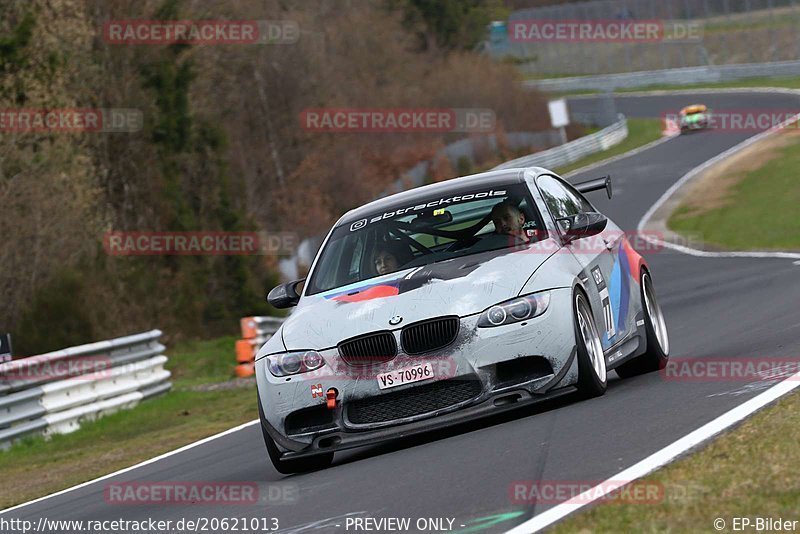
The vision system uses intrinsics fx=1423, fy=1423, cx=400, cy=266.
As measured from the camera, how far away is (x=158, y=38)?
3612 centimetres

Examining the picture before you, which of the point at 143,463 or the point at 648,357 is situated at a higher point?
the point at 648,357

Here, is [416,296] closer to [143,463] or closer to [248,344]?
[143,463]

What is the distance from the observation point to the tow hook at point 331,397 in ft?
27.2

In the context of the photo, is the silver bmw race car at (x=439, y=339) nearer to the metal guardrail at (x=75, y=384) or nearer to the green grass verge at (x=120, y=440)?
the green grass verge at (x=120, y=440)

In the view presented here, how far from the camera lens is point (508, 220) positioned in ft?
31.0

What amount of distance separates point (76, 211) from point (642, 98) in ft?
192

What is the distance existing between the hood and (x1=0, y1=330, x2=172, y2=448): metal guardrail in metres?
7.13

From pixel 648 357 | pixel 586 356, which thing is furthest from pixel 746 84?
pixel 586 356

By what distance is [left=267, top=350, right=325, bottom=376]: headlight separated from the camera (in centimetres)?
834

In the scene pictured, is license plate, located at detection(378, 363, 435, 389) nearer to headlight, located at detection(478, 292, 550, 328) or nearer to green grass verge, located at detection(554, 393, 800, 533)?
headlight, located at detection(478, 292, 550, 328)

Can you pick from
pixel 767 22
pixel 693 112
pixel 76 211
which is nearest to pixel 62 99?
pixel 76 211

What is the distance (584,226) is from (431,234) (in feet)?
3.38

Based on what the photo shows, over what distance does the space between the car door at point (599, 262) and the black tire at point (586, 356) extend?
0.21 metres

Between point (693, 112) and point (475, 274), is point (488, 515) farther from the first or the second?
point (693, 112)
